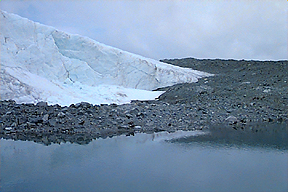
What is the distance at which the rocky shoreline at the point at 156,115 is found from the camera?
9.60 metres

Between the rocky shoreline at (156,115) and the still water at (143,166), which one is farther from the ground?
the rocky shoreline at (156,115)

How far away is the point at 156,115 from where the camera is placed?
1141 centimetres

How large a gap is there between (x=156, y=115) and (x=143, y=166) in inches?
190

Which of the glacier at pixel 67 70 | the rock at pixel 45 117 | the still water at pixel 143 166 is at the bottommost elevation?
the still water at pixel 143 166

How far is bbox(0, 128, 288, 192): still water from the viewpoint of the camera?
5.67 m

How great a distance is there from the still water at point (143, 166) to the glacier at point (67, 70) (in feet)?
13.3

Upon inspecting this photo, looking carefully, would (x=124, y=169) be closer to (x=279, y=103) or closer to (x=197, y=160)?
(x=197, y=160)

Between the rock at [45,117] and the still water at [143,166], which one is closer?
the still water at [143,166]

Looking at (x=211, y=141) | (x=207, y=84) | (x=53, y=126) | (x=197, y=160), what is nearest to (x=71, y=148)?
(x=53, y=126)

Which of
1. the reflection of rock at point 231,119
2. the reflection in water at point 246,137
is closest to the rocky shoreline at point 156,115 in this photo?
the reflection of rock at point 231,119

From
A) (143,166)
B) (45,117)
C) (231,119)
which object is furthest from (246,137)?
(45,117)

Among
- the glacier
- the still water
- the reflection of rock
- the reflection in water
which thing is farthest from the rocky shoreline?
the glacier

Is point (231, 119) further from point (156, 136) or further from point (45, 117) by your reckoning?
point (45, 117)

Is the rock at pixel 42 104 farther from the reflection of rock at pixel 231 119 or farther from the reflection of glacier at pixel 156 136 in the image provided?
the reflection of rock at pixel 231 119
